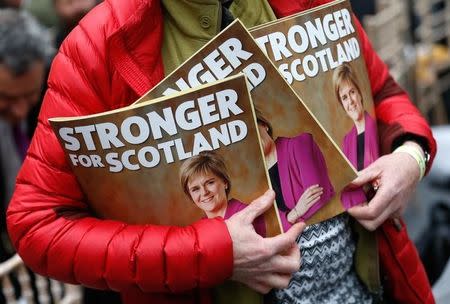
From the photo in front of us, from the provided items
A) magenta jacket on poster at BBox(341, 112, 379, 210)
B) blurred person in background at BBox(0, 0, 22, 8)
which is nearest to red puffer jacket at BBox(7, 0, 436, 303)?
magenta jacket on poster at BBox(341, 112, 379, 210)

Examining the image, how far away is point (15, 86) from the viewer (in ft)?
9.48

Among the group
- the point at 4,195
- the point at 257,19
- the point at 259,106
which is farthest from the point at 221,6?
the point at 4,195

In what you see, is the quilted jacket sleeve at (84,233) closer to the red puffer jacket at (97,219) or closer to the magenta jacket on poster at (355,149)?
the red puffer jacket at (97,219)

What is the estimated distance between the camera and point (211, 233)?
155 cm

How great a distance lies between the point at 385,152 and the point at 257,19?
1.45ft

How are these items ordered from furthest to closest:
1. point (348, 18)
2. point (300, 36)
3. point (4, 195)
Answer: point (4, 195), point (348, 18), point (300, 36)

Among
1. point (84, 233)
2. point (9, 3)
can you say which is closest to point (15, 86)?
point (9, 3)

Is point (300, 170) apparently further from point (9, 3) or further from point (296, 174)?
point (9, 3)

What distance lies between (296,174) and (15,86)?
5.04 ft

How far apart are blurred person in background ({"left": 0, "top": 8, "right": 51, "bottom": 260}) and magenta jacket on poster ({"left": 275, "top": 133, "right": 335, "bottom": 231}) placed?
140cm

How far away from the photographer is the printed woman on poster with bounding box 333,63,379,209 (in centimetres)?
174

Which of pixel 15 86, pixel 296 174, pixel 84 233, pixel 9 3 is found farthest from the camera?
pixel 9 3

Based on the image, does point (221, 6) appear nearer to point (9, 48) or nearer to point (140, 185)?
point (140, 185)

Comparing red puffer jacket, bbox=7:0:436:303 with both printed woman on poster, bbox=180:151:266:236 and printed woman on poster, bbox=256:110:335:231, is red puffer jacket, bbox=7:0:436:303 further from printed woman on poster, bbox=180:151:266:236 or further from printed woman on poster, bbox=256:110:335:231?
printed woman on poster, bbox=256:110:335:231
